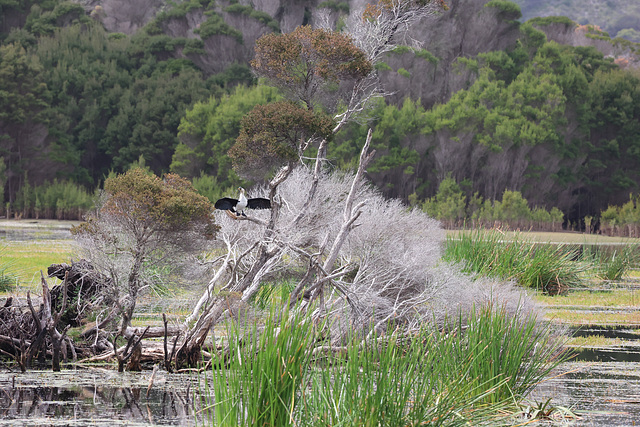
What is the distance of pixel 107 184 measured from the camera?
9844 mm

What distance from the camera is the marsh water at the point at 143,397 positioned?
261 inches

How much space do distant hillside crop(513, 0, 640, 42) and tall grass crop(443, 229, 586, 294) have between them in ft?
479

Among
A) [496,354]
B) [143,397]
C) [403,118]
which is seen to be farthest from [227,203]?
[403,118]

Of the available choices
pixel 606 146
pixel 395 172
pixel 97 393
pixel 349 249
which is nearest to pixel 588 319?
pixel 349 249

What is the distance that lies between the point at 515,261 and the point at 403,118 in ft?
103

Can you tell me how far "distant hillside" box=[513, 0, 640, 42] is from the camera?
15388 cm

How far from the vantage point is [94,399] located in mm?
7305

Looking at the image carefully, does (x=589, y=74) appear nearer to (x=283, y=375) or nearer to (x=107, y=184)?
(x=107, y=184)

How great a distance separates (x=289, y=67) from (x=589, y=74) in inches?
1922

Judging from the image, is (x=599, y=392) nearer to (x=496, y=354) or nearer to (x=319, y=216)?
(x=496, y=354)

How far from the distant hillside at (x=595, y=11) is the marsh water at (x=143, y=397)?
155492mm

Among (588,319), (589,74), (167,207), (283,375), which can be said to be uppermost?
(589,74)

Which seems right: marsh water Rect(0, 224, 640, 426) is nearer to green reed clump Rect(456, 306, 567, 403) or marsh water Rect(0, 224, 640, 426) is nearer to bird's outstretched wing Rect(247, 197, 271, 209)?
green reed clump Rect(456, 306, 567, 403)

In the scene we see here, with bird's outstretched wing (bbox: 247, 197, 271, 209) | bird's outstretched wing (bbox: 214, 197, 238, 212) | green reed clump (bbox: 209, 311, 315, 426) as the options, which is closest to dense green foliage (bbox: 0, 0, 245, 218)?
bird's outstretched wing (bbox: 247, 197, 271, 209)
